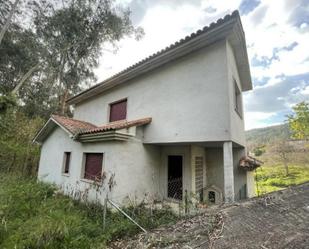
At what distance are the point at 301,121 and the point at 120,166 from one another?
67.8 ft

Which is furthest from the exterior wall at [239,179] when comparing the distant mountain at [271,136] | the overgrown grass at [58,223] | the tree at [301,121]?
the distant mountain at [271,136]

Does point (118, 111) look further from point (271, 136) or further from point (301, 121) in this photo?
point (271, 136)

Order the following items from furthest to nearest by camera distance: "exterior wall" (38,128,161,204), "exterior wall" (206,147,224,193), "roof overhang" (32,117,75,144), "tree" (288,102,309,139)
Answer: "tree" (288,102,309,139) → "roof overhang" (32,117,75,144) → "exterior wall" (206,147,224,193) → "exterior wall" (38,128,161,204)


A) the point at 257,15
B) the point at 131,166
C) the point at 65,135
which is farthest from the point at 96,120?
the point at 257,15

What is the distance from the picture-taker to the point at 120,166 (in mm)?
7238

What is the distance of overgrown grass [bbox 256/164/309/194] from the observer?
52.3 feet

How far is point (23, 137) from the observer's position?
47.7ft

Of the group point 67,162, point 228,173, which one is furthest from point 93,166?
point 228,173

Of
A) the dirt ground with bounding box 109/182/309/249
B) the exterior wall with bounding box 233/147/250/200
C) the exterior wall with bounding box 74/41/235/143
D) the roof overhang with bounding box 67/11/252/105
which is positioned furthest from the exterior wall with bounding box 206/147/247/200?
the dirt ground with bounding box 109/182/309/249

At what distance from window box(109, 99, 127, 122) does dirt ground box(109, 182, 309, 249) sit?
316 inches

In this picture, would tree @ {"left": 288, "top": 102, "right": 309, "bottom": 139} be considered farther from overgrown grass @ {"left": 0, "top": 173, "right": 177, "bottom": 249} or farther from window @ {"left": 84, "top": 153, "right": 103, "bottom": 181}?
window @ {"left": 84, "top": 153, "right": 103, "bottom": 181}

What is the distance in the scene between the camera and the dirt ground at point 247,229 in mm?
1756

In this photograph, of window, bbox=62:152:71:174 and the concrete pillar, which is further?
window, bbox=62:152:71:174

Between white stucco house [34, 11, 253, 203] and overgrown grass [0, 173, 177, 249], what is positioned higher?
white stucco house [34, 11, 253, 203]
